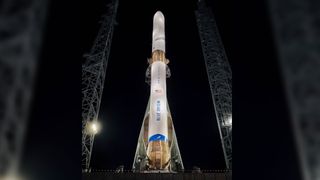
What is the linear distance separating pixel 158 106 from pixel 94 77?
646 inches

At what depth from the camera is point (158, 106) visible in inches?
1098

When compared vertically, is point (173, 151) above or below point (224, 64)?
below

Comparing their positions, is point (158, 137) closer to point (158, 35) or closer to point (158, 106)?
point (158, 106)

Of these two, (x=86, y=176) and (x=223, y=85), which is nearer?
(x=86, y=176)

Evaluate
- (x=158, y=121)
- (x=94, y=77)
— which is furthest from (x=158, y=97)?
(x=94, y=77)

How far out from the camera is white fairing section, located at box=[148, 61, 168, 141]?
2683 cm

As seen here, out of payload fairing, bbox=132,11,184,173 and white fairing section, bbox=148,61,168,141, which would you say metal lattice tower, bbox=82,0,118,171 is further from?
white fairing section, bbox=148,61,168,141

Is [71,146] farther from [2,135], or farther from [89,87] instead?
[89,87]

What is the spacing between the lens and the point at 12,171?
11.9ft

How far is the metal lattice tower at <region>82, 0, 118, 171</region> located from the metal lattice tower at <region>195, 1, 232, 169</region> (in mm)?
16668

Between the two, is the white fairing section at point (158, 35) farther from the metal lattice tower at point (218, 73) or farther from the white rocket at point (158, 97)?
the metal lattice tower at point (218, 73)

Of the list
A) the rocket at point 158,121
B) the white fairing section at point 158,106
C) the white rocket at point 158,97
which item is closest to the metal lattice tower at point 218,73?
the white rocket at point 158,97

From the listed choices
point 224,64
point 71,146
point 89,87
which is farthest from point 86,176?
point 224,64

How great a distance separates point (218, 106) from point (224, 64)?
754 cm
